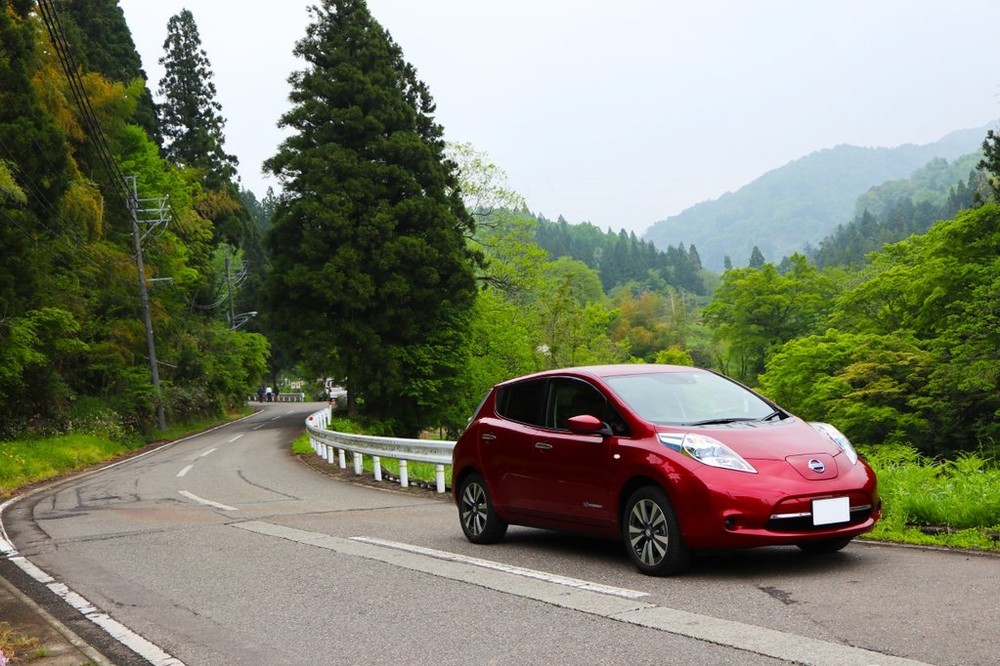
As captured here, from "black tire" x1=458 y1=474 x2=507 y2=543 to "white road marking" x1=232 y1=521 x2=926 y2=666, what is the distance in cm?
54

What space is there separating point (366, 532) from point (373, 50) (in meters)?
30.0

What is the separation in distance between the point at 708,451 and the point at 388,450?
426 inches

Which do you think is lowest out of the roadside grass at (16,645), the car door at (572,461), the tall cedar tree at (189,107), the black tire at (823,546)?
the roadside grass at (16,645)

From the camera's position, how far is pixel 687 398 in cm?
744

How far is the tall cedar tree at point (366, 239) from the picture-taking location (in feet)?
112

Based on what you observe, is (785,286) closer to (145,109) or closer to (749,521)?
(145,109)

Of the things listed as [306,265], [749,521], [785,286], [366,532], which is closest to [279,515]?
[366,532]

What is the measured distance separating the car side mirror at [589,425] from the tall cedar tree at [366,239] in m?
26.9

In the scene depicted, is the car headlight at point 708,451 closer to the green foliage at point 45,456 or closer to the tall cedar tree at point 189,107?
the green foliage at point 45,456

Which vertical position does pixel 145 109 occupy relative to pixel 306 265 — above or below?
above

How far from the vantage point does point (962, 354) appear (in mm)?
28031

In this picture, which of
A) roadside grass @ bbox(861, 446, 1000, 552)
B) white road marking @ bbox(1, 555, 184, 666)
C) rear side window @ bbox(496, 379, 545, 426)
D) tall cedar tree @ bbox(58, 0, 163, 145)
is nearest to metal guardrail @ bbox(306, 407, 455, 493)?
rear side window @ bbox(496, 379, 545, 426)

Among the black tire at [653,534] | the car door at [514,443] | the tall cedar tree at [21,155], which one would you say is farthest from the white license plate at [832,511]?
the tall cedar tree at [21,155]

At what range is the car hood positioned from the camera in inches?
256
